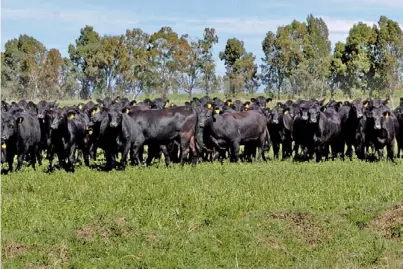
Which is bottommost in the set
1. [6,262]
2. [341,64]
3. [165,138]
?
[6,262]

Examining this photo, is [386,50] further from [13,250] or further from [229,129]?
[13,250]

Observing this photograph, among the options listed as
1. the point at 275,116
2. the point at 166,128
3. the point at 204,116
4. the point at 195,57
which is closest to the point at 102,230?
the point at 166,128

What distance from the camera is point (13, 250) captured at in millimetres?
8703

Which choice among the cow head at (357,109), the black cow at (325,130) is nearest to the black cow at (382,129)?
the cow head at (357,109)

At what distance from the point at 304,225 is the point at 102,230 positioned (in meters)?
3.13

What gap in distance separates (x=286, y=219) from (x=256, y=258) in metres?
1.39

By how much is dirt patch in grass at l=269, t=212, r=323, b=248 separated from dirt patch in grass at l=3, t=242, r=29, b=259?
12.6 feet

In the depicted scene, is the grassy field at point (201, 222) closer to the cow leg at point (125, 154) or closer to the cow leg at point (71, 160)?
the cow leg at point (71, 160)

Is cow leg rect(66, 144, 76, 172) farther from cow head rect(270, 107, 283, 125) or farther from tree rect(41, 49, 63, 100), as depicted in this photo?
tree rect(41, 49, 63, 100)

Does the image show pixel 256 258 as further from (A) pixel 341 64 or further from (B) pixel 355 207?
(A) pixel 341 64

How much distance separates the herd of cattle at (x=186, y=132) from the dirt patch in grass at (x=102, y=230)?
574 centimetres

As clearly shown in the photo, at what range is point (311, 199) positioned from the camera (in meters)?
11.3

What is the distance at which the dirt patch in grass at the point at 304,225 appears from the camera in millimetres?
9320

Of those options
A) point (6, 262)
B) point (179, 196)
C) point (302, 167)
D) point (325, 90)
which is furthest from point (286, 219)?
point (325, 90)
